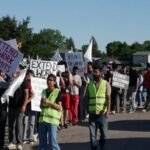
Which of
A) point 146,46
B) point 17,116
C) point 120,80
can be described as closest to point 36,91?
point 17,116

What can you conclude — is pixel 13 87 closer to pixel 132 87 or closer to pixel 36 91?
pixel 36 91

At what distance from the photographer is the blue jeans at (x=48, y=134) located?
1047cm

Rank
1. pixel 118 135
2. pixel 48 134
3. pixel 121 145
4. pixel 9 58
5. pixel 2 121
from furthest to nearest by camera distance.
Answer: pixel 118 135, pixel 121 145, pixel 9 58, pixel 2 121, pixel 48 134

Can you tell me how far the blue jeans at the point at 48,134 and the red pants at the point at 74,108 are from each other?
6.52 m

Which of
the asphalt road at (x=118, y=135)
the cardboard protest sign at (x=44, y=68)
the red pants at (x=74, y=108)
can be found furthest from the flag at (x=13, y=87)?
the red pants at (x=74, y=108)

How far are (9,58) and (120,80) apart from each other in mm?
10021

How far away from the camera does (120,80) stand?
22.2 meters

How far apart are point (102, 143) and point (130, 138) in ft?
9.37

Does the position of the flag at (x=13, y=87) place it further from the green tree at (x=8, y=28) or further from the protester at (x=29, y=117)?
→ the green tree at (x=8, y=28)

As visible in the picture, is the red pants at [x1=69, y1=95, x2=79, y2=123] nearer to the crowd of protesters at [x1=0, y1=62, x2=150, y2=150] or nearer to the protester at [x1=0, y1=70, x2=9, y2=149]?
the crowd of protesters at [x1=0, y1=62, x2=150, y2=150]

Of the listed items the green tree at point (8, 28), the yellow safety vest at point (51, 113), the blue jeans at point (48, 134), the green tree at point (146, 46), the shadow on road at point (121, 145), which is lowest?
the shadow on road at point (121, 145)

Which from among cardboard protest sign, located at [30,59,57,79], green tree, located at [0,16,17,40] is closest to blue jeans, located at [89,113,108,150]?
cardboard protest sign, located at [30,59,57,79]

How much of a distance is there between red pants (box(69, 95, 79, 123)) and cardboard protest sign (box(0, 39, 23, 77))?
15.6 ft

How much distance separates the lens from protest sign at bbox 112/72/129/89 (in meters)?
22.1
